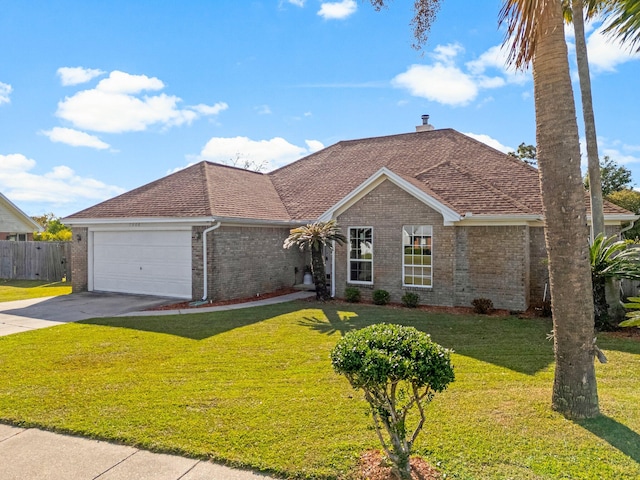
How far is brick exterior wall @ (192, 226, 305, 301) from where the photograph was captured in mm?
14453

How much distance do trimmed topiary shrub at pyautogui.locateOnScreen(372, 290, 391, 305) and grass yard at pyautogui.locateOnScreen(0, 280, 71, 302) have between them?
13010 mm

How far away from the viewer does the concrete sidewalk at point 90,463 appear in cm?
401

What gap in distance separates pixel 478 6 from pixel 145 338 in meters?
9.74

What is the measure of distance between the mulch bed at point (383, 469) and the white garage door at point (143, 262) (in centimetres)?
1200

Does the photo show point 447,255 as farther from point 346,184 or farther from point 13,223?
point 13,223

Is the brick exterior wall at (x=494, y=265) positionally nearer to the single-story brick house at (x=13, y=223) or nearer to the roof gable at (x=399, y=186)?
the roof gable at (x=399, y=186)

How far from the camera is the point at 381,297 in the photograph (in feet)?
45.9

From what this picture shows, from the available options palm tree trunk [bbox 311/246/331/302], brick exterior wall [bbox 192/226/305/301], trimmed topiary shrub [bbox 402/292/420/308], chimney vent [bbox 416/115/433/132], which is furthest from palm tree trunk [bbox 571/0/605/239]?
brick exterior wall [bbox 192/226/305/301]

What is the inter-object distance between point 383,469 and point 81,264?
1730 centimetres

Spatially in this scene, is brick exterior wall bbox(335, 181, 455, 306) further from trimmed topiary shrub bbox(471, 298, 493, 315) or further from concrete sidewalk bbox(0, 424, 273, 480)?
concrete sidewalk bbox(0, 424, 273, 480)

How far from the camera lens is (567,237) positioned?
505 centimetres

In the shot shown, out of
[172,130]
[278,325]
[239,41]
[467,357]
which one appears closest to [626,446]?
[467,357]

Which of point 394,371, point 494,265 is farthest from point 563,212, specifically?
point 494,265

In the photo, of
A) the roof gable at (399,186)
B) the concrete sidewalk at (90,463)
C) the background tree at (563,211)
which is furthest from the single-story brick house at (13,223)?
the background tree at (563,211)
